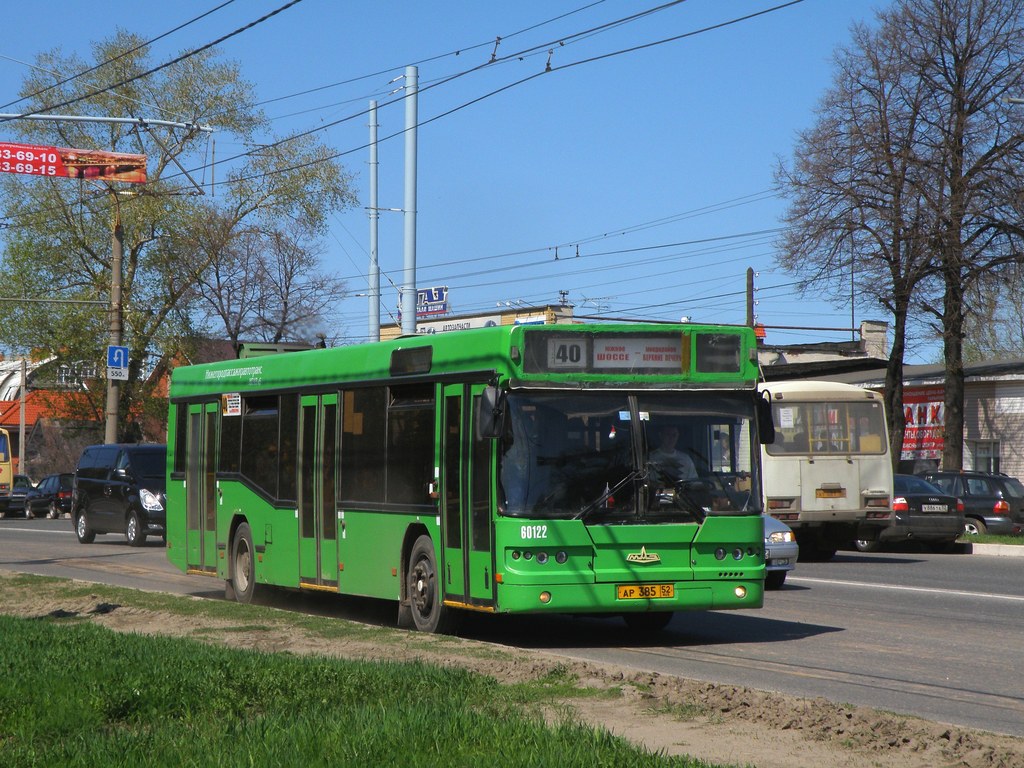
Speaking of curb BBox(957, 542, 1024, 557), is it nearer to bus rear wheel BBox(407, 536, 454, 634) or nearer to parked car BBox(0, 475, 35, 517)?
bus rear wheel BBox(407, 536, 454, 634)

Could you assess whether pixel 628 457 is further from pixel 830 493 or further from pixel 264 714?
pixel 830 493

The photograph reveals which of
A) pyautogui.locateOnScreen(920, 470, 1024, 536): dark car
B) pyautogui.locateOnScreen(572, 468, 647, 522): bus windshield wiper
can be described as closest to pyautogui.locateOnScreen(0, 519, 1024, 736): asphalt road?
pyautogui.locateOnScreen(572, 468, 647, 522): bus windshield wiper

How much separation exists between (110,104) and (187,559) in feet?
104

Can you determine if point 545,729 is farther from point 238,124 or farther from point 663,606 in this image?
point 238,124

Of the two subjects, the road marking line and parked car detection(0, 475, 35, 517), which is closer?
the road marking line

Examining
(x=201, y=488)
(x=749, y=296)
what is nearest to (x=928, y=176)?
(x=749, y=296)

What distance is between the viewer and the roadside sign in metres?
36.7

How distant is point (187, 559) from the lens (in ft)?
61.2

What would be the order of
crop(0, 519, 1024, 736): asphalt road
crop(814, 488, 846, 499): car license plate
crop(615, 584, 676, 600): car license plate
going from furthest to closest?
1. crop(814, 488, 846, 499): car license plate
2. crop(615, 584, 676, 600): car license plate
3. crop(0, 519, 1024, 736): asphalt road

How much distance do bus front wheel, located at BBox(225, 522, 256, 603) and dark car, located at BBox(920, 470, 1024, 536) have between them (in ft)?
63.2

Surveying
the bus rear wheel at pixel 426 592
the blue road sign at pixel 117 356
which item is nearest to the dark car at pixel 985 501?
the blue road sign at pixel 117 356

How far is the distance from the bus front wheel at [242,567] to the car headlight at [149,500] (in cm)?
1230

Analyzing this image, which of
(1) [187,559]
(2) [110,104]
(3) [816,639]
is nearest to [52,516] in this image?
(2) [110,104]

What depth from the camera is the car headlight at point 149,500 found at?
29188 millimetres
